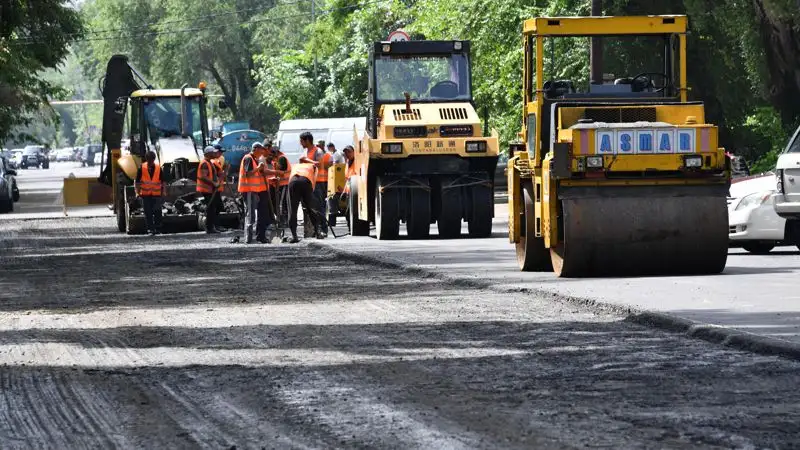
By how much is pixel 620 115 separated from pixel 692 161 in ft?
3.53

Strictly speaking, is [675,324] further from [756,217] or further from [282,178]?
[282,178]

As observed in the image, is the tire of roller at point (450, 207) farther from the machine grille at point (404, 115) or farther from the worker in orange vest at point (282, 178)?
the worker in orange vest at point (282, 178)

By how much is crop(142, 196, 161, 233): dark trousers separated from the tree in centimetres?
995

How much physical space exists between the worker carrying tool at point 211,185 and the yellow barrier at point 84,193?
12366 mm

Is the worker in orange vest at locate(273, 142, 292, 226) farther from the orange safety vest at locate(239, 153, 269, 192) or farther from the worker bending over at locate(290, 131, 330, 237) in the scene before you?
the orange safety vest at locate(239, 153, 269, 192)

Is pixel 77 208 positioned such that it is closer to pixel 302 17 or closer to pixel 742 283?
pixel 742 283

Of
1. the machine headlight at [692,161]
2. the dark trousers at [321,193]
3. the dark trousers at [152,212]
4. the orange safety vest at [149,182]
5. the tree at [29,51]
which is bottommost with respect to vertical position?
the dark trousers at [152,212]

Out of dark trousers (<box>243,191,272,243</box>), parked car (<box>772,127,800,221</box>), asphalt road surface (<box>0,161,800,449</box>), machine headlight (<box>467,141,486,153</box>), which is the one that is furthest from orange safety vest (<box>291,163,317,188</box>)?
parked car (<box>772,127,800,221</box>)

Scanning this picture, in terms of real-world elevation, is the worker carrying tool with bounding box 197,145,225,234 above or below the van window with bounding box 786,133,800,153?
below

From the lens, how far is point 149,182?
30.7 metres

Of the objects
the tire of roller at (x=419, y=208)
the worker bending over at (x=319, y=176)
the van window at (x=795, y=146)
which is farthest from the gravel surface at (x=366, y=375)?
the worker bending over at (x=319, y=176)

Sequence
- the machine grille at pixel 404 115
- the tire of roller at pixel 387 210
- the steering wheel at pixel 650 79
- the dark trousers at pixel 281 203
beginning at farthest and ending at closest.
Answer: the dark trousers at pixel 281 203 → the machine grille at pixel 404 115 → the tire of roller at pixel 387 210 → the steering wheel at pixel 650 79

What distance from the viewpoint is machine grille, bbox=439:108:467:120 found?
27.0 m

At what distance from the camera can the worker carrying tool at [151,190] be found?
30812 millimetres
